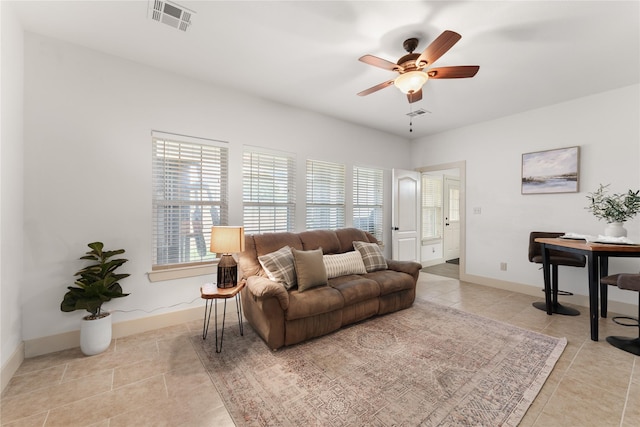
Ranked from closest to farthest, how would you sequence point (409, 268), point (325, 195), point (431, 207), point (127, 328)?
point (127, 328) < point (409, 268) < point (325, 195) < point (431, 207)

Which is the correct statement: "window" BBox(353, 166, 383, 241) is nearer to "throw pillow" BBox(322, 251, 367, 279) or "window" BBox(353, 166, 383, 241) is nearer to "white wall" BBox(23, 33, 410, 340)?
"throw pillow" BBox(322, 251, 367, 279)

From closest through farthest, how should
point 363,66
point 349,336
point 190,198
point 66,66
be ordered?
point 66,66, point 349,336, point 363,66, point 190,198

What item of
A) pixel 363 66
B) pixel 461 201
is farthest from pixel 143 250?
pixel 461 201

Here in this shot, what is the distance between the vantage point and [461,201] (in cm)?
478

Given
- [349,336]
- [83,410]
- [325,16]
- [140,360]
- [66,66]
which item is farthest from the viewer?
[349,336]

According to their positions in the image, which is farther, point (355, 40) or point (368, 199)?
point (368, 199)

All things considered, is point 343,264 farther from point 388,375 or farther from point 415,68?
point 415,68

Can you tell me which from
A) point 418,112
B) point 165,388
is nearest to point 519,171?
point 418,112

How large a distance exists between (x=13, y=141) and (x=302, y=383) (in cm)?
301

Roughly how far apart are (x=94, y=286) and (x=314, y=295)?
1951mm

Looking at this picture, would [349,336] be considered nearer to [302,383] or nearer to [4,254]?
[302,383]

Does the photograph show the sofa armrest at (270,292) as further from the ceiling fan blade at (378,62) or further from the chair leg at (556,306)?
the chair leg at (556,306)

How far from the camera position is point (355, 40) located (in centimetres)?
233

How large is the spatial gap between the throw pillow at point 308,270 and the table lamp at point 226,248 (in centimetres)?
63
